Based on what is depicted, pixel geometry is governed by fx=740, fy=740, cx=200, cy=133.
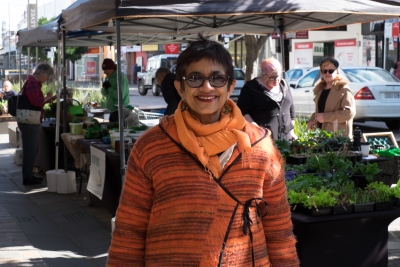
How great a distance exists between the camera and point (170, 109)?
10242 mm

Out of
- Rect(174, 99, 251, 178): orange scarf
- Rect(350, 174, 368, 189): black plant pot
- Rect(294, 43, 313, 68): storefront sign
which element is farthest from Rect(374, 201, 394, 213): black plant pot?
Rect(294, 43, 313, 68): storefront sign

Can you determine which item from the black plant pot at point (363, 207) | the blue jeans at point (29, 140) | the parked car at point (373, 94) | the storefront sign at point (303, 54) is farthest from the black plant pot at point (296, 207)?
the storefront sign at point (303, 54)

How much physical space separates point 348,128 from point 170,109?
2646 millimetres

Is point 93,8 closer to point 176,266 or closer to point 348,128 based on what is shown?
point 348,128

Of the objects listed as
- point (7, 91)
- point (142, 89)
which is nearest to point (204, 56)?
point (7, 91)

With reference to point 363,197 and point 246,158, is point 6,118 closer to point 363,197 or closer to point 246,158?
point 363,197

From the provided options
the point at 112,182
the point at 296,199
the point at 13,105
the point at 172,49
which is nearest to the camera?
the point at 296,199

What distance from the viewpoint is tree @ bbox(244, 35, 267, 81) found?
17.9m

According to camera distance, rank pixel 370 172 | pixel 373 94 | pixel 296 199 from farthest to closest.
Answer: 1. pixel 373 94
2. pixel 370 172
3. pixel 296 199

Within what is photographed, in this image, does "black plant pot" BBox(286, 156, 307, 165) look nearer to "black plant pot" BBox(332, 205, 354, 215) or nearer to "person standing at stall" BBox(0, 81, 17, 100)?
"black plant pot" BBox(332, 205, 354, 215)

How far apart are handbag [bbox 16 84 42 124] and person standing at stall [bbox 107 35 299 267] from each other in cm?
797

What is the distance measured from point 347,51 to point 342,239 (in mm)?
31774

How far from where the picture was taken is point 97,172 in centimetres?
879

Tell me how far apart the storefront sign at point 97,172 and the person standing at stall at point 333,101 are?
2.48 metres
